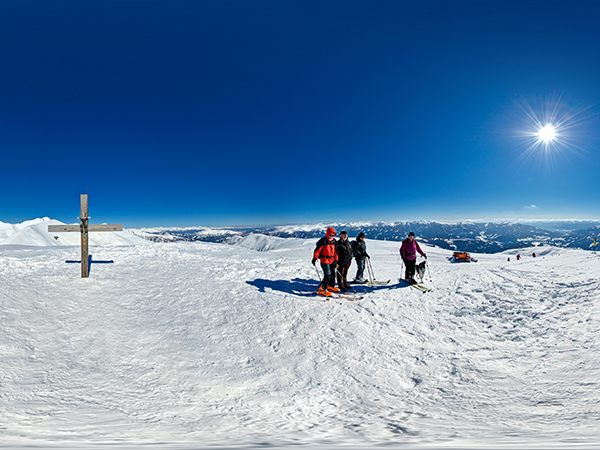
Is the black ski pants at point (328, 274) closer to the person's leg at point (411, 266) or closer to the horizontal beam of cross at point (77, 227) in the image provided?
the person's leg at point (411, 266)

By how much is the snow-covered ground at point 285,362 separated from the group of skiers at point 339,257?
110 cm

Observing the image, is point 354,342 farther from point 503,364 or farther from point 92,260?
point 92,260

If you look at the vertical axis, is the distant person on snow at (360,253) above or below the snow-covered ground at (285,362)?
above

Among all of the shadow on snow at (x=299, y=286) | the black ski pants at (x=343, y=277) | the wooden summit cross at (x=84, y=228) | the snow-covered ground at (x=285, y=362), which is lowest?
the snow-covered ground at (x=285, y=362)

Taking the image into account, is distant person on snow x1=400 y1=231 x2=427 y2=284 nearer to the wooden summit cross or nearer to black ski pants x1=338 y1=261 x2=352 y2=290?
black ski pants x1=338 y1=261 x2=352 y2=290

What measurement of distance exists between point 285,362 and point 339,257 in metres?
5.37

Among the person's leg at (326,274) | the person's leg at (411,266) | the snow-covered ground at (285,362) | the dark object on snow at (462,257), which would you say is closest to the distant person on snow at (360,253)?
the snow-covered ground at (285,362)

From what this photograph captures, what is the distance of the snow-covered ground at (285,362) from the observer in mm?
4449

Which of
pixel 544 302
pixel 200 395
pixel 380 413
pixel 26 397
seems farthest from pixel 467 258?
pixel 26 397

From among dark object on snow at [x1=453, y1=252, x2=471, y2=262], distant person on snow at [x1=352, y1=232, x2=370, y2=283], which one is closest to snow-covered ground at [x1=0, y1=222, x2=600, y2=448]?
distant person on snow at [x1=352, y1=232, x2=370, y2=283]

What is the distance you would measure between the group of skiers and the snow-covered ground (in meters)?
1.10

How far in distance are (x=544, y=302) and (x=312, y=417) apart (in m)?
10.3

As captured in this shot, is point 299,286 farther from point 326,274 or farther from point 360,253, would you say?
point 360,253

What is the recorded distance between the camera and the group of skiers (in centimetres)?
1074
